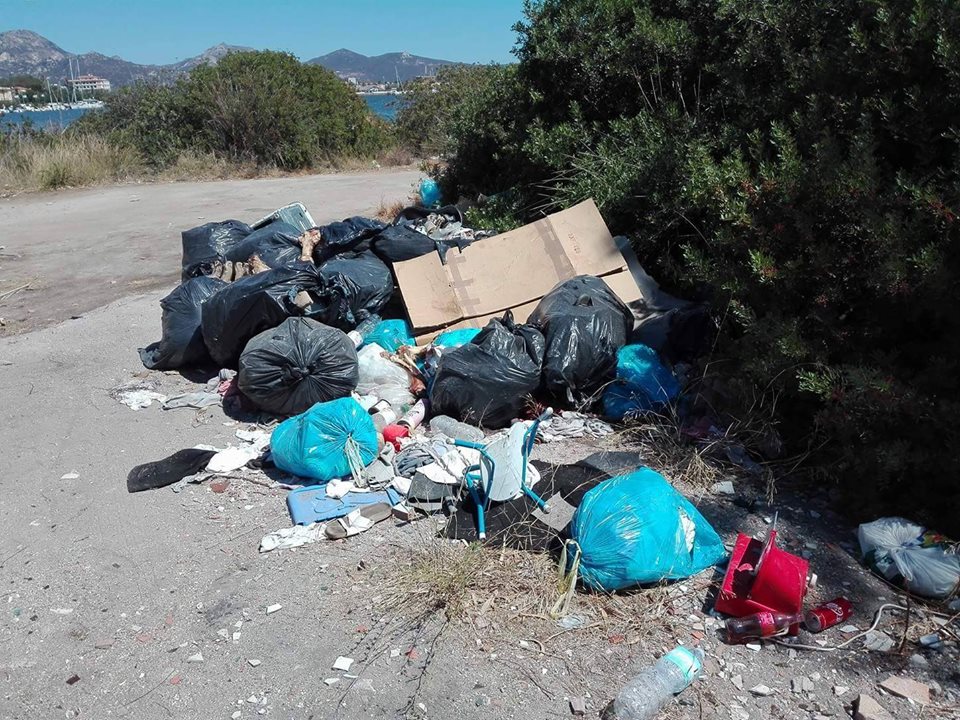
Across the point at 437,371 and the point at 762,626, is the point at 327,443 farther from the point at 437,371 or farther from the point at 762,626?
the point at 762,626

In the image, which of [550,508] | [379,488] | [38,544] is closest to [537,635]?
[550,508]

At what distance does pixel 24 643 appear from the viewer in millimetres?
2912

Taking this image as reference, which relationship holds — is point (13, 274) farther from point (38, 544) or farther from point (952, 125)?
point (952, 125)

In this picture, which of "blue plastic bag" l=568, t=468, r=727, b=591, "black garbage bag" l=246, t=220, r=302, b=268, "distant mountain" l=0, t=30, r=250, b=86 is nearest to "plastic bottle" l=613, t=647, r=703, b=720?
"blue plastic bag" l=568, t=468, r=727, b=591

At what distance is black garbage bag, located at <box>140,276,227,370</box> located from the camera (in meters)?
5.12

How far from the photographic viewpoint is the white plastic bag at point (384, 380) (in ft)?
14.7

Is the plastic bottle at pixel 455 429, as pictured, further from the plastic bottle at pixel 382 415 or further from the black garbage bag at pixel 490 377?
the plastic bottle at pixel 382 415

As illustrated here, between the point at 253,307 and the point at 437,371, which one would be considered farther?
the point at 253,307

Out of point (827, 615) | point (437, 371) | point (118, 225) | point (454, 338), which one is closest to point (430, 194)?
point (118, 225)

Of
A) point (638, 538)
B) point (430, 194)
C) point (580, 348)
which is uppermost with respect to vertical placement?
point (430, 194)

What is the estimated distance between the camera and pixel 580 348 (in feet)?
14.0

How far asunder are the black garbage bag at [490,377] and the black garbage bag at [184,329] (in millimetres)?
1697

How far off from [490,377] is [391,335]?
1.13 metres

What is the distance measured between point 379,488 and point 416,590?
2.67ft
